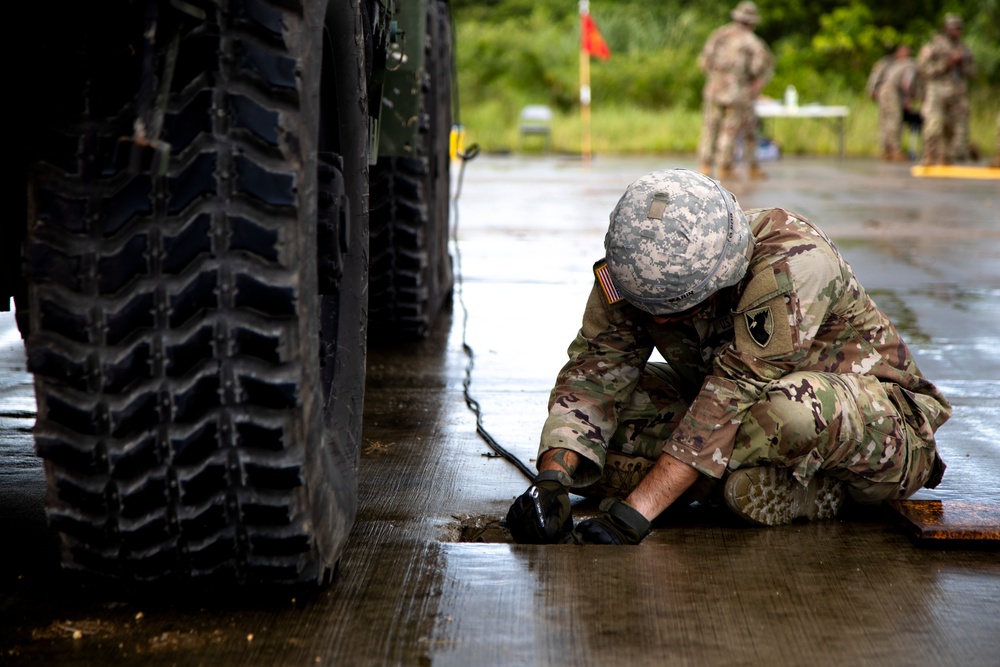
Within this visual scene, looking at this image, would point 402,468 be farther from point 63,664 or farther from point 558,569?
point 63,664

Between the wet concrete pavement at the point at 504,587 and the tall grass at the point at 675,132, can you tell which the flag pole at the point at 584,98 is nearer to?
the tall grass at the point at 675,132

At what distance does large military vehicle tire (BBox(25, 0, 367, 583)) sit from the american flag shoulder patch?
97 centimetres

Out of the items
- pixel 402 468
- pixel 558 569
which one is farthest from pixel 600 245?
pixel 558 569

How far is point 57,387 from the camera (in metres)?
1.85

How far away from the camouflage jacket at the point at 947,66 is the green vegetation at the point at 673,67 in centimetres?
449

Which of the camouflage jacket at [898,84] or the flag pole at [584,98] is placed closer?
the flag pole at [584,98]

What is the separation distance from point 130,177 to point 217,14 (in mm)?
270

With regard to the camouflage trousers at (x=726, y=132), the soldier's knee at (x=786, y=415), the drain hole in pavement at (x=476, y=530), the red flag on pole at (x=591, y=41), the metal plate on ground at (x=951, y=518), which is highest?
the red flag on pole at (x=591, y=41)

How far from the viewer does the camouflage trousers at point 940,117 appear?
1692cm

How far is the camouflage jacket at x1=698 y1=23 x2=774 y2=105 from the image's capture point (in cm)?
1521

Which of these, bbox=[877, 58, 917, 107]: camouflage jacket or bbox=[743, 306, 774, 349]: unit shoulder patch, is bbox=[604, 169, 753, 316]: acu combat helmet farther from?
bbox=[877, 58, 917, 107]: camouflage jacket

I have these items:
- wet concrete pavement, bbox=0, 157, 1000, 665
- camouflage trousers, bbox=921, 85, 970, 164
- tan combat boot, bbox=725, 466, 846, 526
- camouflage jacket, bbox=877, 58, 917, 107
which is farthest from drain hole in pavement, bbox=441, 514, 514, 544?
camouflage jacket, bbox=877, 58, 917, 107

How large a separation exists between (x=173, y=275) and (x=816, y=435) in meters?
1.42

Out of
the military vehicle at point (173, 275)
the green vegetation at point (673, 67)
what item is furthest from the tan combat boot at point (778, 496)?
the green vegetation at point (673, 67)
